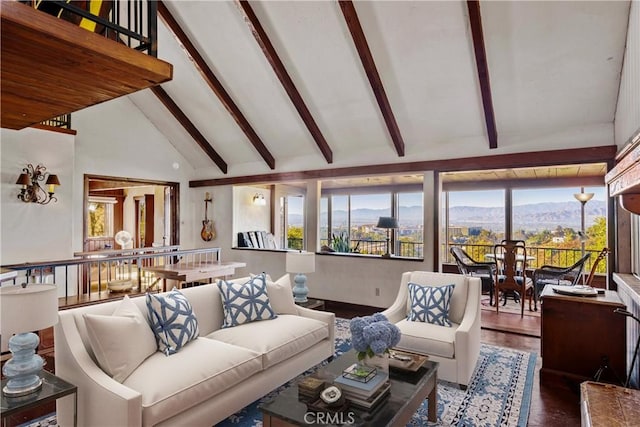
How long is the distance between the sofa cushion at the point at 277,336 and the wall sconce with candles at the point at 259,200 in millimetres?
4935

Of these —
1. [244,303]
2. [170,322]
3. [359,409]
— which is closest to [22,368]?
[170,322]

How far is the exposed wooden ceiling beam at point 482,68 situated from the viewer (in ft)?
11.0

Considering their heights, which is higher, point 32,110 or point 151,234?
point 32,110

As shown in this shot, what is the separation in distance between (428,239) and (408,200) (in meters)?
3.60

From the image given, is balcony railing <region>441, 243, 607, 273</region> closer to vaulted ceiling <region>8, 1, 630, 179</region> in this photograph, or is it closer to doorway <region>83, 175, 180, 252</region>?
vaulted ceiling <region>8, 1, 630, 179</region>

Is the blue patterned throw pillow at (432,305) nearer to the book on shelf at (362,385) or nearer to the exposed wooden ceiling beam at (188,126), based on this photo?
the book on shelf at (362,385)

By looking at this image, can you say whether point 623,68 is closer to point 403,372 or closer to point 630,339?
point 630,339

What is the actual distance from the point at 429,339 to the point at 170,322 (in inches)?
83.3

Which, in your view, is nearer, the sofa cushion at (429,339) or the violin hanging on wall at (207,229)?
the sofa cushion at (429,339)

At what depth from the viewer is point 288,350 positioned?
115 inches

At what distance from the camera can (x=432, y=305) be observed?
11.3 feet

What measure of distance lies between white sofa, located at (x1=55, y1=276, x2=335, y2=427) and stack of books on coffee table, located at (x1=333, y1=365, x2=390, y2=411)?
79 cm

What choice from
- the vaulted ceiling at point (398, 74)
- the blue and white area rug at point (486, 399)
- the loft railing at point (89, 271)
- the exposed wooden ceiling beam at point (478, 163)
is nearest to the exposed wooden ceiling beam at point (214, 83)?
the vaulted ceiling at point (398, 74)

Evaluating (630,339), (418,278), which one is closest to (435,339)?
(418,278)
